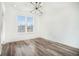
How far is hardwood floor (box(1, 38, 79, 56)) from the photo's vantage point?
5.92 feet

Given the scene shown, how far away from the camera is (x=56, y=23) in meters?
1.90

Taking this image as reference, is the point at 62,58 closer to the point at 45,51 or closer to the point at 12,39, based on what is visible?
the point at 45,51

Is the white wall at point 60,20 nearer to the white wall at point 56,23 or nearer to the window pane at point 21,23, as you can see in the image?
the white wall at point 56,23

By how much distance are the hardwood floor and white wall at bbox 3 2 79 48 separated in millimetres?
73

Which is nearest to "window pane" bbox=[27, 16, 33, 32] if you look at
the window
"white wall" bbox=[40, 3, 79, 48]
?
the window

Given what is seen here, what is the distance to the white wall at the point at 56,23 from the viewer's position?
1.85m

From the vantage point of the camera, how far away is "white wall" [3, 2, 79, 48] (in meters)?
1.85

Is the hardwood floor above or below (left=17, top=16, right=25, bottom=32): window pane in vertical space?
below

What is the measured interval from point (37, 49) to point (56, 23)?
1.55 ft

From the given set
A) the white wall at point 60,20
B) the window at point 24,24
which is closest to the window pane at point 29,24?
the window at point 24,24

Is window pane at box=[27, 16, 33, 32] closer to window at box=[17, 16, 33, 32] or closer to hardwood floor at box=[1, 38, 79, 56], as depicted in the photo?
window at box=[17, 16, 33, 32]

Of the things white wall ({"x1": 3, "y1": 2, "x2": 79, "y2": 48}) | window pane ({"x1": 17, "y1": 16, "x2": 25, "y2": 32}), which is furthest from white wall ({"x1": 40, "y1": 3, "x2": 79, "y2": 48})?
window pane ({"x1": 17, "y1": 16, "x2": 25, "y2": 32})

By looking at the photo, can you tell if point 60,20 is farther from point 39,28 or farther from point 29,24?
point 29,24

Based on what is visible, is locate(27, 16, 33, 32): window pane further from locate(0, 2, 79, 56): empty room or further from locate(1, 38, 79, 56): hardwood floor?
locate(1, 38, 79, 56): hardwood floor
